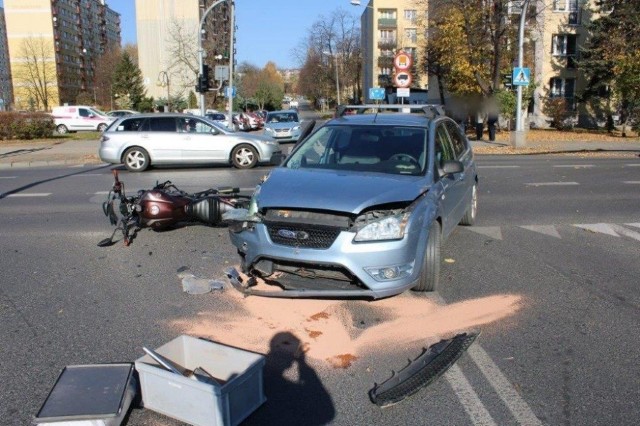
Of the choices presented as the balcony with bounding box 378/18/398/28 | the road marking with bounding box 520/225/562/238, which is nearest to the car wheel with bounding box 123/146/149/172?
the road marking with bounding box 520/225/562/238

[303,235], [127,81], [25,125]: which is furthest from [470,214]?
[127,81]

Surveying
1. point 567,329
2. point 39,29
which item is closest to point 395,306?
point 567,329

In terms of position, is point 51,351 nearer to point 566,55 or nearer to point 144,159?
point 144,159

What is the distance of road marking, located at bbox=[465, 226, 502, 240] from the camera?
308 inches

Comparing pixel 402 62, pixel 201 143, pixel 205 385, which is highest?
pixel 402 62

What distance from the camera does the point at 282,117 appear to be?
29.9 meters

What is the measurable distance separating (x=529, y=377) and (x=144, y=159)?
14.6 m

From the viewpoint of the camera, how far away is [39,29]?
10131cm

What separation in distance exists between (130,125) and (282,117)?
13676mm

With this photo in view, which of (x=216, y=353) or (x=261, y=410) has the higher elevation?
(x=216, y=353)

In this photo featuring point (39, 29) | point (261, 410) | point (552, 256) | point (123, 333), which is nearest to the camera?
point (261, 410)

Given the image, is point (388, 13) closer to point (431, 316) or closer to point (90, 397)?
point (431, 316)

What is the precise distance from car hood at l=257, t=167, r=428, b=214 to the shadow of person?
3.81 ft

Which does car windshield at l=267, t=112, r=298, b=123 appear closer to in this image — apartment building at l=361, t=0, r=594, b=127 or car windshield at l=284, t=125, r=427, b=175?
apartment building at l=361, t=0, r=594, b=127
